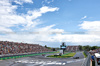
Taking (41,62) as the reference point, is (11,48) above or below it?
above

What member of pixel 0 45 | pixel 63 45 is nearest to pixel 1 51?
pixel 0 45

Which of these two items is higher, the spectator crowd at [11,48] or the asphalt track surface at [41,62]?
the spectator crowd at [11,48]

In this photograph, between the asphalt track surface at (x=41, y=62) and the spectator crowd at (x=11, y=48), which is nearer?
the asphalt track surface at (x=41, y=62)

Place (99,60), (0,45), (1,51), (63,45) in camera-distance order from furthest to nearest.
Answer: (63,45) < (0,45) < (1,51) < (99,60)

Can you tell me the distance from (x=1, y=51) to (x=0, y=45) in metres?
5.32

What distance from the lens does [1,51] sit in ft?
175

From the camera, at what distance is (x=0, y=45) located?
57.7m

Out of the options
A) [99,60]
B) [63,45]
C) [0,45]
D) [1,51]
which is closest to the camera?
[99,60]

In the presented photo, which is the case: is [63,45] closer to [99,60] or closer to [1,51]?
[1,51]

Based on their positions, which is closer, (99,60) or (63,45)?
(99,60)

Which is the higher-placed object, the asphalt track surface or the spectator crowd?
the spectator crowd

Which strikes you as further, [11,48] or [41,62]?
[11,48]

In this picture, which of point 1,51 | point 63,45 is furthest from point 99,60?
point 63,45

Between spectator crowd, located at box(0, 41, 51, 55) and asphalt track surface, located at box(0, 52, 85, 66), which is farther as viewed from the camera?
spectator crowd, located at box(0, 41, 51, 55)
